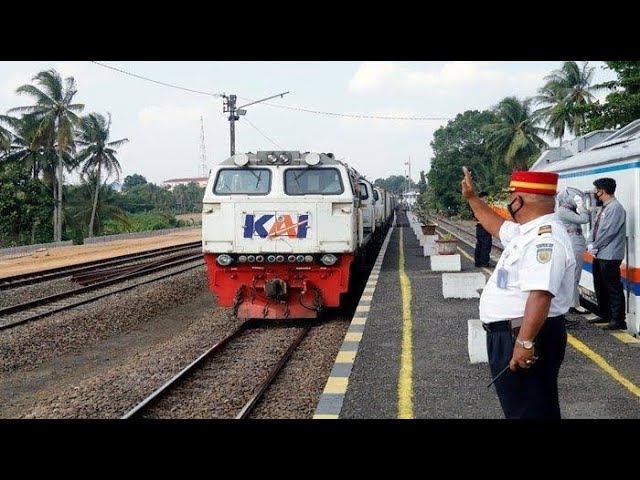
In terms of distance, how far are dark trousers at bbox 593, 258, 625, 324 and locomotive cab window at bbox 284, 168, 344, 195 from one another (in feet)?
12.8

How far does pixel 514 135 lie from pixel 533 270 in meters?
41.1

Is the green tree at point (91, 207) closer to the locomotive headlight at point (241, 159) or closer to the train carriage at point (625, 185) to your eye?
the locomotive headlight at point (241, 159)

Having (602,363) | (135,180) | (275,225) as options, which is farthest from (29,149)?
(135,180)

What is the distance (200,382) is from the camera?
23.5 ft

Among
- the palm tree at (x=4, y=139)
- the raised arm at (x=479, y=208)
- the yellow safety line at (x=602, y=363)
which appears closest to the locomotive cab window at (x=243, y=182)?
the yellow safety line at (x=602, y=363)

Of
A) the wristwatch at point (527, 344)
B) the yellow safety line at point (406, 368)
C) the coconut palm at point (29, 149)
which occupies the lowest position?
the yellow safety line at point (406, 368)

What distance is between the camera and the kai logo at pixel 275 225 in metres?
9.67

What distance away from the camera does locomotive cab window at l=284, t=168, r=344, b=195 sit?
33.0 ft

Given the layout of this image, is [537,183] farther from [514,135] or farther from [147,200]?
[147,200]

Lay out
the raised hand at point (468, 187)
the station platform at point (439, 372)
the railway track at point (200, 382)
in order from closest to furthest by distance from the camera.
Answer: the raised hand at point (468, 187) < the station platform at point (439, 372) < the railway track at point (200, 382)

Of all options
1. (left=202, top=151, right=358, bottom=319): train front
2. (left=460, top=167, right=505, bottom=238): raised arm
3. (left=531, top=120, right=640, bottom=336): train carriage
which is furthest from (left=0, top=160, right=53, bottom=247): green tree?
(left=460, top=167, right=505, bottom=238): raised arm

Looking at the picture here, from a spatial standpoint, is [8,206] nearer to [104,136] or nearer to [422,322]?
[104,136]

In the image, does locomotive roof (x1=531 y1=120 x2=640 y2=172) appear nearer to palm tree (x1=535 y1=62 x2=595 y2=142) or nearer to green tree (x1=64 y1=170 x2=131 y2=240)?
palm tree (x1=535 y1=62 x2=595 y2=142)
